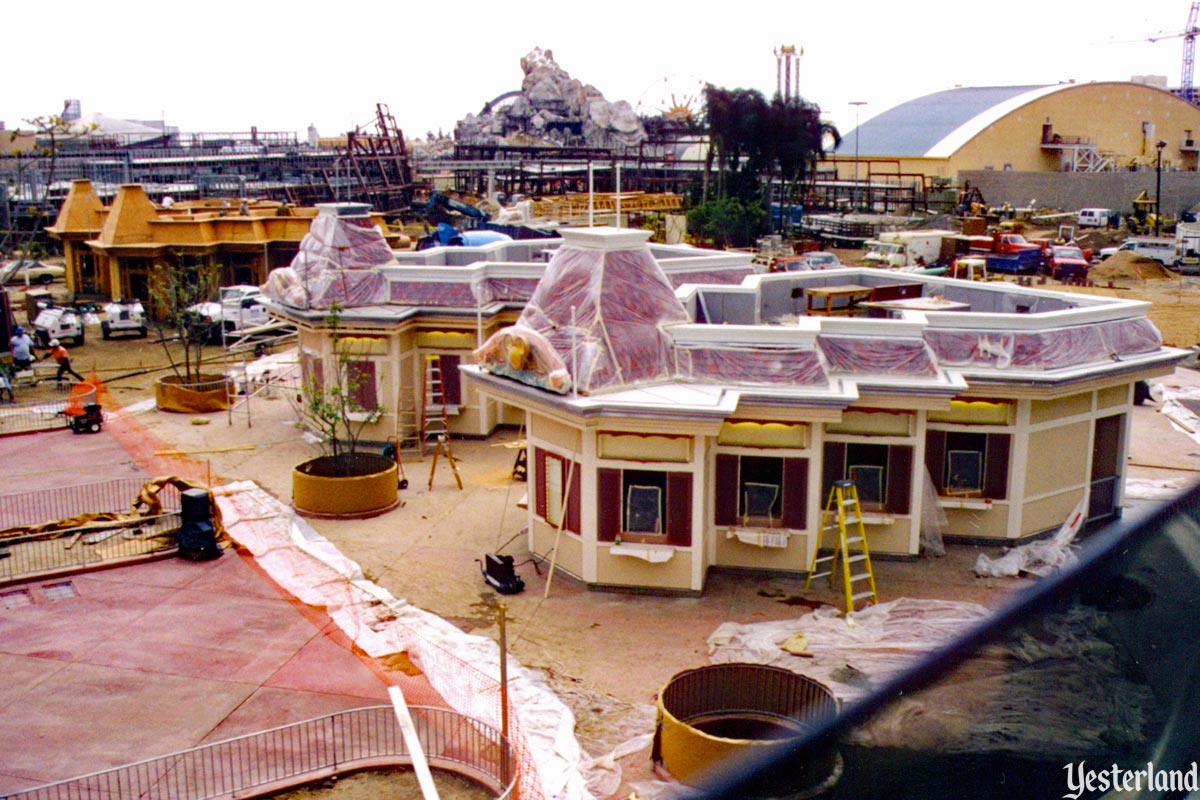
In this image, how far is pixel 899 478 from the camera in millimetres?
17062

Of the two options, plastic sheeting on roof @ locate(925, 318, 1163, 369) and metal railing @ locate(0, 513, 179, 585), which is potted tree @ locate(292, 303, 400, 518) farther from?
plastic sheeting on roof @ locate(925, 318, 1163, 369)

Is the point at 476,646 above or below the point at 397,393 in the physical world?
below

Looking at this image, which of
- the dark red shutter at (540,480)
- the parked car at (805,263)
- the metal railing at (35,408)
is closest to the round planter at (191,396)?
the metal railing at (35,408)

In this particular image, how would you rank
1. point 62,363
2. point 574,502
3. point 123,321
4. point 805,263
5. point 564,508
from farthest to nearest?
point 805,263, point 123,321, point 62,363, point 574,502, point 564,508

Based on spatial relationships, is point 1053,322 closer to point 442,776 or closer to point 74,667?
point 442,776


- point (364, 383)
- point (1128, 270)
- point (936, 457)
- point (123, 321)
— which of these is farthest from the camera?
point (1128, 270)

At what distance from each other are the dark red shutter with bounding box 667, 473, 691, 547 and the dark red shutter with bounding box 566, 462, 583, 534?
4.36 ft

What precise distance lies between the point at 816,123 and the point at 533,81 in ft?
172

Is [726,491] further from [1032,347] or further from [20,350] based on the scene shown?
[20,350]

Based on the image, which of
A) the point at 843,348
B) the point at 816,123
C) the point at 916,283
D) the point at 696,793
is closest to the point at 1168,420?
the point at 916,283

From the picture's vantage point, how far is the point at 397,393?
78.3 feet

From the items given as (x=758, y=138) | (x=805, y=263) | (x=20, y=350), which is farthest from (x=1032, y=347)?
(x=758, y=138)

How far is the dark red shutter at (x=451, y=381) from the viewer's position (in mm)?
24547

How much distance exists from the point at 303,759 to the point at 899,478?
9.97m
